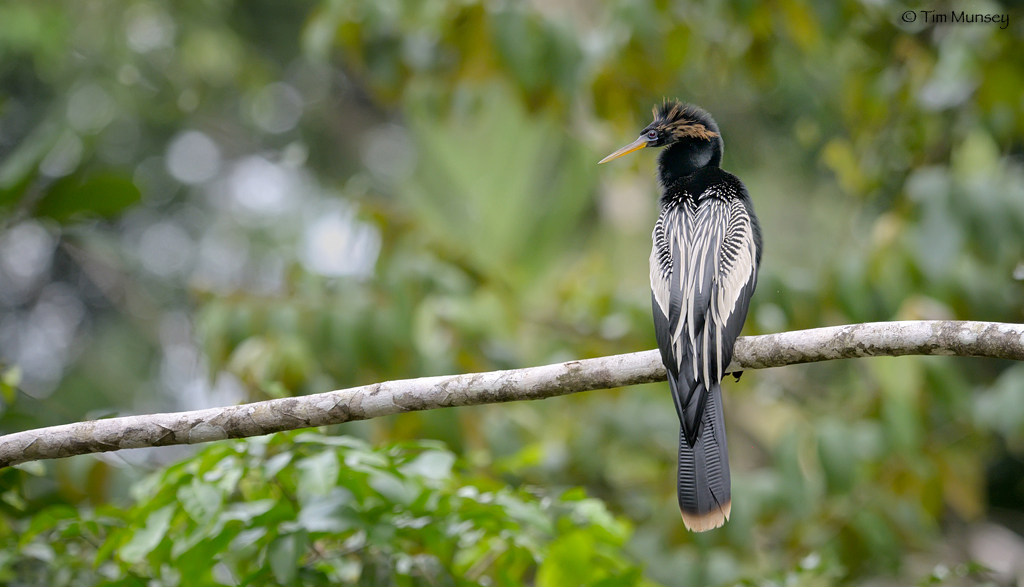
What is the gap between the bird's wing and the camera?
2.16m

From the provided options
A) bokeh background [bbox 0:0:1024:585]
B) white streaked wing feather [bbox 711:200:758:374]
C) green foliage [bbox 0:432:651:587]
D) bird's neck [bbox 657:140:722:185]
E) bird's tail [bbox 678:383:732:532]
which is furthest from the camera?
bird's neck [bbox 657:140:722:185]

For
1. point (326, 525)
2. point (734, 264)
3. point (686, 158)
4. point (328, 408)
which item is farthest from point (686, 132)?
point (326, 525)

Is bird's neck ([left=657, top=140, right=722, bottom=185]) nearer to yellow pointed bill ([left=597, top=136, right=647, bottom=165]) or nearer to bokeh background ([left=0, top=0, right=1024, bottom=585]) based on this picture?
yellow pointed bill ([left=597, top=136, right=647, bottom=165])

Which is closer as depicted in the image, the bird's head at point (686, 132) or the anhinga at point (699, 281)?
the anhinga at point (699, 281)

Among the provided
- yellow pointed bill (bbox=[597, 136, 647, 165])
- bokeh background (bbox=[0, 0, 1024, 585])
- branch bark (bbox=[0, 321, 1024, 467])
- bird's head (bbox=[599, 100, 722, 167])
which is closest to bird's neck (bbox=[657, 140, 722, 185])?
bird's head (bbox=[599, 100, 722, 167])

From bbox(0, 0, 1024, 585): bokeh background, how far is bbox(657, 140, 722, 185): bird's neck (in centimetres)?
73

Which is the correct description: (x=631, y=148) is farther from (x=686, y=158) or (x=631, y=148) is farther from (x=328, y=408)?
(x=328, y=408)

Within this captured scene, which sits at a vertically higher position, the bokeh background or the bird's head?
the bird's head

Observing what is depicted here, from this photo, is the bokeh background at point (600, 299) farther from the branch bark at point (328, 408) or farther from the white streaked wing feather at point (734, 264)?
the white streaked wing feather at point (734, 264)

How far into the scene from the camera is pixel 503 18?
396cm

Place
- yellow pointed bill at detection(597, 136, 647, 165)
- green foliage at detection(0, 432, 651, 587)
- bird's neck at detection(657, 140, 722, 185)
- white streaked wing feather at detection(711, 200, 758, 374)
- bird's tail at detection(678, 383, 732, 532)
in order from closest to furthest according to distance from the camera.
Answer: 1. green foliage at detection(0, 432, 651, 587)
2. bird's tail at detection(678, 383, 732, 532)
3. white streaked wing feather at detection(711, 200, 758, 374)
4. yellow pointed bill at detection(597, 136, 647, 165)
5. bird's neck at detection(657, 140, 722, 185)

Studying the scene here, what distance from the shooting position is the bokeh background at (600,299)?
261 cm

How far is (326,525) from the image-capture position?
1.95 m

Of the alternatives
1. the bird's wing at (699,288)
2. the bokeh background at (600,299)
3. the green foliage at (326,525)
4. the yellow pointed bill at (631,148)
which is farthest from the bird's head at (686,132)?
the green foliage at (326,525)
